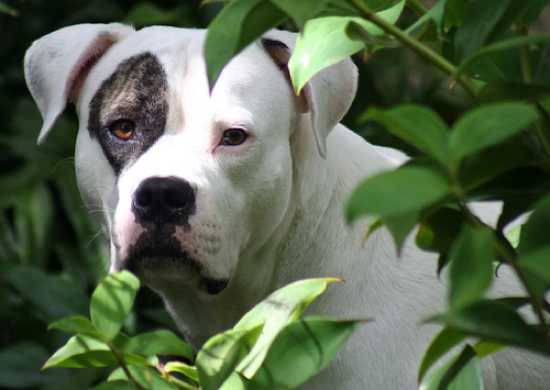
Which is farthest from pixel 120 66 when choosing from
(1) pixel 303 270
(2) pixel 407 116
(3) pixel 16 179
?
(3) pixel 16 179

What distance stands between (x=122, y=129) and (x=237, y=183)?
247 mm

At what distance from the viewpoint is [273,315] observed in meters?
1.35

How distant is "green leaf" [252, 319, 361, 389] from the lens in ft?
4.02

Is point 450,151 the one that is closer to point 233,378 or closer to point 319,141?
point 233,378

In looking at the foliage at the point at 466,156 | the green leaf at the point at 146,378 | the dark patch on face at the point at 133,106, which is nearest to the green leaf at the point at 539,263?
the foliage at the point at 466,156

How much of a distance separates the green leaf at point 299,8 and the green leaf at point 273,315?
1.22 feet

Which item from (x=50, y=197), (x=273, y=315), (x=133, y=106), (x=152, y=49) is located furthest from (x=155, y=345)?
(x=50, y=197)

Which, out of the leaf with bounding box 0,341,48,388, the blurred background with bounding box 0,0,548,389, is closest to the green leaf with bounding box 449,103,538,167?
the blurred background with bounding box 0,0,548,389

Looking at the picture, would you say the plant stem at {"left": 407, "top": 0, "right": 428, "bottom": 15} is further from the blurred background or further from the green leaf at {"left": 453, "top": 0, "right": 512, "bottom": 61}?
the blurred background

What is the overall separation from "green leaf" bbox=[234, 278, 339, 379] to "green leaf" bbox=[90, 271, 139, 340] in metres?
0.15

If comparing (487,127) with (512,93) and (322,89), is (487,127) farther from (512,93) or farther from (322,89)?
(322,89)

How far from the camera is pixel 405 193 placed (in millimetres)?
905

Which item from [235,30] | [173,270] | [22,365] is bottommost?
[22,365]

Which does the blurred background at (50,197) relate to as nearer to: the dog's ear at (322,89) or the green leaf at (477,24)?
the dog's ear at (322,89)
